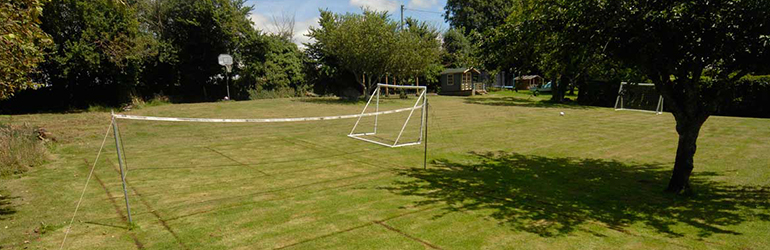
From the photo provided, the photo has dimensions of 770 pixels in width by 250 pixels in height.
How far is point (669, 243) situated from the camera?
209 inches

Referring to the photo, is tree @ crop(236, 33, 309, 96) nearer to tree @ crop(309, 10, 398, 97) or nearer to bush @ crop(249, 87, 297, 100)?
bush @ crop(249, 87, 297, 100)

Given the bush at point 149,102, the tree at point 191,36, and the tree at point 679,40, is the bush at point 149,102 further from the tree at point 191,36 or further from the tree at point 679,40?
the tree at point 679,40

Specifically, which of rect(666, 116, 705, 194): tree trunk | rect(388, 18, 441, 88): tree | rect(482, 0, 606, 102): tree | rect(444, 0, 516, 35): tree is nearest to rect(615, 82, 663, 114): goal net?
rect(388, 18, 441, 88): tree

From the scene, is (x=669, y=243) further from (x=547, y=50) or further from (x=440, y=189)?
(x=547, y=50)

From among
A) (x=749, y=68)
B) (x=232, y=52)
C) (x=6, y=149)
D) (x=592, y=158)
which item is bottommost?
(x=592, y=158)

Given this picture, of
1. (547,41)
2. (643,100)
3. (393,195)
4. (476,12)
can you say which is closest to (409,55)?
(643,100)

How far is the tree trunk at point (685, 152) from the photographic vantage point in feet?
24.5

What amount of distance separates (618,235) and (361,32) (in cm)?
2592

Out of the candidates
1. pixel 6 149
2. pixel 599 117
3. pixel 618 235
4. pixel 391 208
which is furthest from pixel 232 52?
pixel 618 235

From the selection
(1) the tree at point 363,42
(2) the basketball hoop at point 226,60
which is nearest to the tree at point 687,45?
(1) the tree at point 363,42

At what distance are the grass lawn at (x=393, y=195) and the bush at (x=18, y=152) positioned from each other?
0.39 meters

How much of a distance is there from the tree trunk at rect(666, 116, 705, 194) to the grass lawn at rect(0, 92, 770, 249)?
308 millimetres

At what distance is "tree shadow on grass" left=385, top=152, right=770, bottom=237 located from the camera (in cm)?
620

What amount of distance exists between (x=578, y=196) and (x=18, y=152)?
12.5 metres
